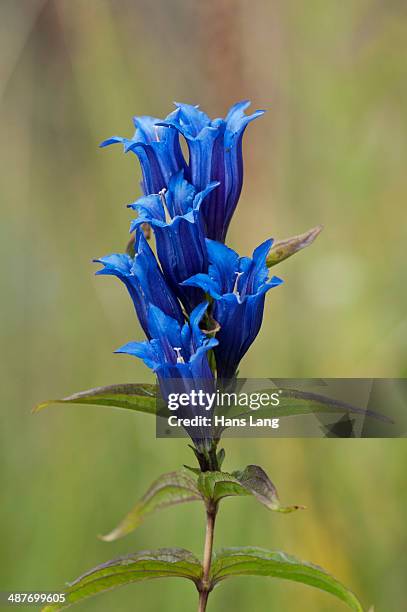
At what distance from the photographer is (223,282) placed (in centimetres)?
99

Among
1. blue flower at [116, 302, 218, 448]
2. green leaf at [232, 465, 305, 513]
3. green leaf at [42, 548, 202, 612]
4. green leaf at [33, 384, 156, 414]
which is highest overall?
blue flower at [116, 302, 218, 448]

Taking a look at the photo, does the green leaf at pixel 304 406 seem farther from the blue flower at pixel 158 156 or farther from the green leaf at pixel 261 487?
the blue flower at pixel 158 156

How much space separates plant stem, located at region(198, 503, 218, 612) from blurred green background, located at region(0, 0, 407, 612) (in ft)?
1.83

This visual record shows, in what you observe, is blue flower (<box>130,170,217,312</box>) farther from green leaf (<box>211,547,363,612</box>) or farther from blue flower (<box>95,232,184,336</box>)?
green leaf (<box>211,547,363,612</box>)

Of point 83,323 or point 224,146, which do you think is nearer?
point 224,146

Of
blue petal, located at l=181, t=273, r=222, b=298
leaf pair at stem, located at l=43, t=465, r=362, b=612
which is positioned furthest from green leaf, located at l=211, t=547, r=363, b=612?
blue petal, located at l=181, t=273, r=222, b=298

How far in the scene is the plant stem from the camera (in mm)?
1008

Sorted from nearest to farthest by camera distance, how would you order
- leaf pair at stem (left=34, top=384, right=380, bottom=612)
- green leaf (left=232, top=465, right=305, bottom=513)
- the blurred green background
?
green leaf (left=232, top=465, right=305, bottom=513), leaf pair at stem (left=34, top=384, right=380, bottom=612), the blurred green background

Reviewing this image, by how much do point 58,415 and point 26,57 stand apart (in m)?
1.01

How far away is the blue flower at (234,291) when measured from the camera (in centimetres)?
97

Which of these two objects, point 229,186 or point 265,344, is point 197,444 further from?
point 265,344

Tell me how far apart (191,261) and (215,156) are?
14 centimetres

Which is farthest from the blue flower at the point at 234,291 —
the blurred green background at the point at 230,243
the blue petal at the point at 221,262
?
the blurred green background at the point at 230,243

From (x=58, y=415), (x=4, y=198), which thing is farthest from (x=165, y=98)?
(x=58, y=415)
